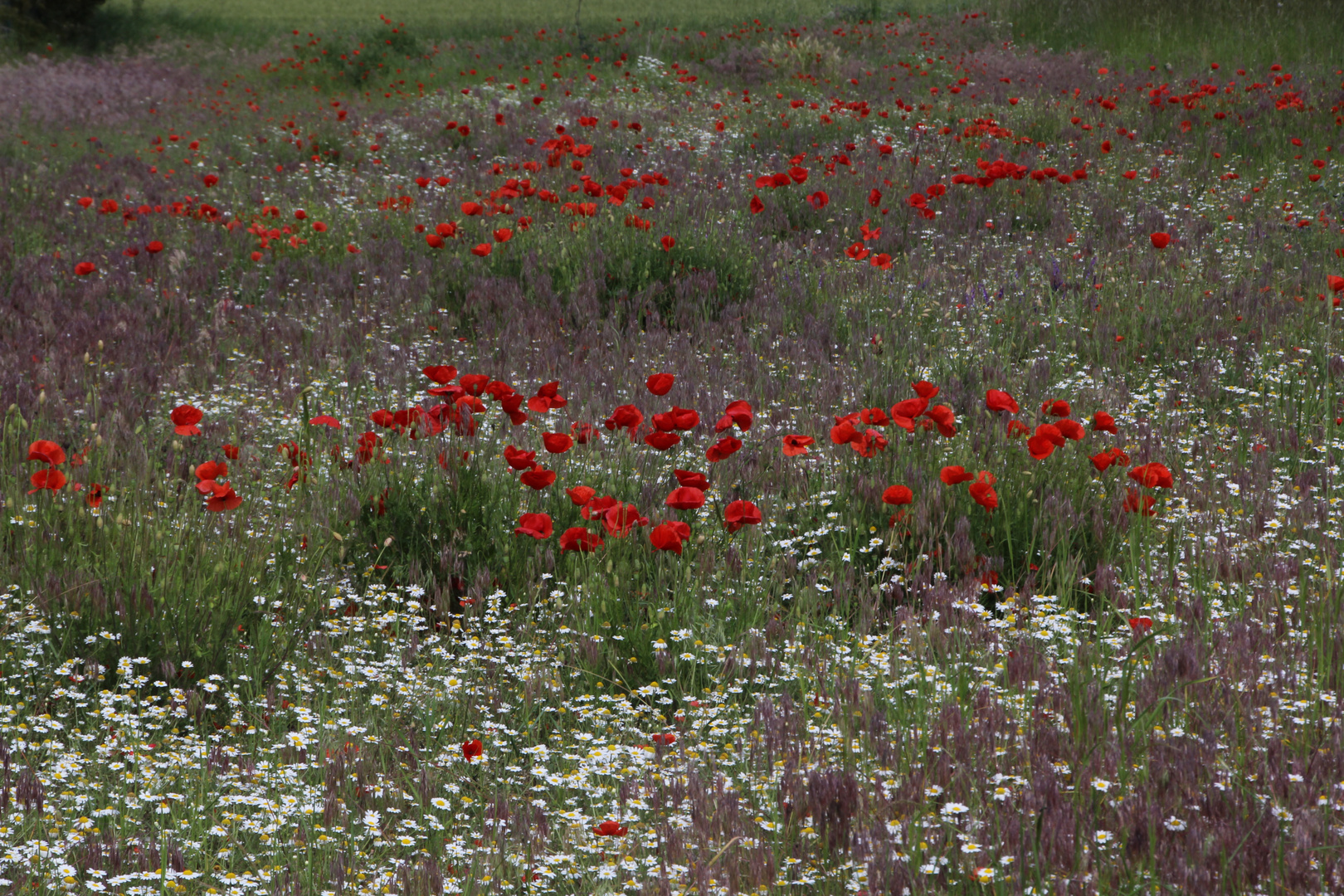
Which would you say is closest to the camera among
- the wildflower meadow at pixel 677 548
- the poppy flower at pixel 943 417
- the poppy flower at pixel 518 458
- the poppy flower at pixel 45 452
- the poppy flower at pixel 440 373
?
the wildflower meadow at pixel 677 548

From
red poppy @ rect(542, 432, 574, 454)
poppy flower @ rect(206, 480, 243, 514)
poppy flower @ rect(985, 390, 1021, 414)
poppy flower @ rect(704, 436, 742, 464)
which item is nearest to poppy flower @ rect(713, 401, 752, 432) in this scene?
poppy flower @ rect(704, 436, 742, 464)

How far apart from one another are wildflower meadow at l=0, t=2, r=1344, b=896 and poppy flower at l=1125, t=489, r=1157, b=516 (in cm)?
8

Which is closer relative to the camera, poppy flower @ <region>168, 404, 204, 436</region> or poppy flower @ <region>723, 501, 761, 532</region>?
poppy flower @ <region>723, 501, 761, 532</region>

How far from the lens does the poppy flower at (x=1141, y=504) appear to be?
344cm

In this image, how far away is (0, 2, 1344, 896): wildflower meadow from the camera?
7.13 feet

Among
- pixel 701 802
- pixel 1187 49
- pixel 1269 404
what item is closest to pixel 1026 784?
pixel 701 802

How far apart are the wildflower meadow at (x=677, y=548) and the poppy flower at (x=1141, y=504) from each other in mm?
75

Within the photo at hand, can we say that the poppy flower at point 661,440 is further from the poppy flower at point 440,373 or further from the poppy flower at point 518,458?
the poppy flower at point 440,373

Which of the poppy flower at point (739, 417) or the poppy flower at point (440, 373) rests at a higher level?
the poppy flower at point (440, 373)

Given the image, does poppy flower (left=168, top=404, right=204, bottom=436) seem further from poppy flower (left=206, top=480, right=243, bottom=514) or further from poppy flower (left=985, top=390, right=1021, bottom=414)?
poppy flower (left=985, top=390, right=1021, bottom=414)

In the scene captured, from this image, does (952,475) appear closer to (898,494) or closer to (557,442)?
(898,494)

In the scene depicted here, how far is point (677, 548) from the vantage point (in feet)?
10.3

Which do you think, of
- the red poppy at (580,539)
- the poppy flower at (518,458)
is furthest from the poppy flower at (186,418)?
the red poppy at (580,539)

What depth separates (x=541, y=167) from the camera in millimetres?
10148
